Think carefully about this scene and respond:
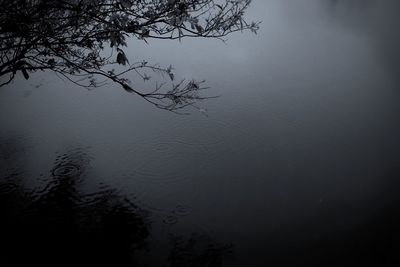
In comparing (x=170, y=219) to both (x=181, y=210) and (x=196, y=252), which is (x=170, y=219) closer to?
(x=181, y=210)

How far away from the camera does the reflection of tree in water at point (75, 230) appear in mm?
5660

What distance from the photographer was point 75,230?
20.2 ft

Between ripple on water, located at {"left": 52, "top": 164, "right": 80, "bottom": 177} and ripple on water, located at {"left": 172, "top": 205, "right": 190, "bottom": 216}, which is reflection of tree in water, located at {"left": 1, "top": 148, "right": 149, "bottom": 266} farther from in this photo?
ripple on water, located at {"left": 172, "top": 205, "right": 190, "bottom": 216}

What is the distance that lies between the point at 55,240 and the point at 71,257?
0.47 m

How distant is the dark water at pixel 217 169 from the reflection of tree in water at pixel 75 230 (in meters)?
0.02

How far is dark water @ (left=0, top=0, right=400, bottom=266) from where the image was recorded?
5883mm

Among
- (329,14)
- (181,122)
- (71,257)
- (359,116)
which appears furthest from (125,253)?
(329,14)

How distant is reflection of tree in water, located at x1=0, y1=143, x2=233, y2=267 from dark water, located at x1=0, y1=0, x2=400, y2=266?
22 mm

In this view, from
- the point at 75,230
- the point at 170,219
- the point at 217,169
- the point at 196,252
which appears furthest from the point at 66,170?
the point at 196,252

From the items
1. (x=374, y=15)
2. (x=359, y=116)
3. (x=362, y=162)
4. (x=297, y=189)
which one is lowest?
(x=297, y=189)

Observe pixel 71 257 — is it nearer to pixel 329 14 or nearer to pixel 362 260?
pixel 362 260

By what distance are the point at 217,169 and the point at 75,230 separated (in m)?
3.00

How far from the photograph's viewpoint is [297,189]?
282 inches

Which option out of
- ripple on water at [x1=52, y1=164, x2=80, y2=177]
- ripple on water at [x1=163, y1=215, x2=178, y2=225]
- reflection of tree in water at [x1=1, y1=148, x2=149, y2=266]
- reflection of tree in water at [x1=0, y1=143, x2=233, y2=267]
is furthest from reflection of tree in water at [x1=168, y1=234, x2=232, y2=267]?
ripple on water at [x1=52, y1=164, x2=80, y2=177]
